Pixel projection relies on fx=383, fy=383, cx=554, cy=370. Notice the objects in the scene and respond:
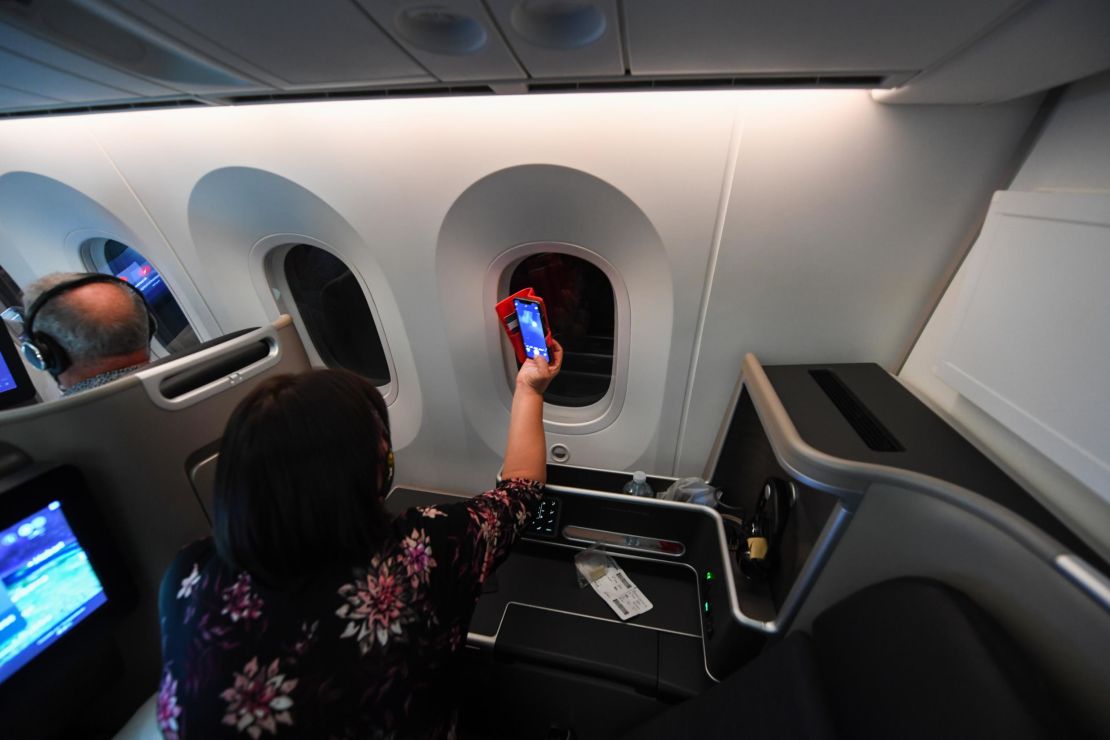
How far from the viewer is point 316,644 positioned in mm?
624

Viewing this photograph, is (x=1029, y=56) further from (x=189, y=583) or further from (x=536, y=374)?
(x=189, y=583)

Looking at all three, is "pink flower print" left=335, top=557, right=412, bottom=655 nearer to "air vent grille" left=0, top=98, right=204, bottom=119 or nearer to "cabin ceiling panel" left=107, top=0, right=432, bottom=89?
"cabin ceiling panel" left=107, top=0, right=432, bottom=89

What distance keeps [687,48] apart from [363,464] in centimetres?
91

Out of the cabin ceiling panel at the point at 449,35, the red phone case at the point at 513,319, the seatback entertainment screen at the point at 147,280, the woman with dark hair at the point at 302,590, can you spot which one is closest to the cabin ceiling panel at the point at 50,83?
the cabin ceiling panel at the point at 449,35

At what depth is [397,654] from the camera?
2.23ft

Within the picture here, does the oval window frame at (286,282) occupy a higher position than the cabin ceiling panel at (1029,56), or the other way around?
the cabin ceiling panel at (1029,56)

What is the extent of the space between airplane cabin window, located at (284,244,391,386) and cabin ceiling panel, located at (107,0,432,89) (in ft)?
4.11

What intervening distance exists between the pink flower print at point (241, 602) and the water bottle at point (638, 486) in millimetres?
1136

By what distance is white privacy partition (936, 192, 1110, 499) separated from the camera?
0.61 m

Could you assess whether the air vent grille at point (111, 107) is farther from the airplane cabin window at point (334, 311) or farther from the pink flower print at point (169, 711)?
the pink flower print at point (169, 711)

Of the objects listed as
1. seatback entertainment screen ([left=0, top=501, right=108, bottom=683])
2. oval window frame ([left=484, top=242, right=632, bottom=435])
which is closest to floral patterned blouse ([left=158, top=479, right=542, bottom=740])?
seatback entertainment screen ([left=0, top=501, right=108, bottom=683])

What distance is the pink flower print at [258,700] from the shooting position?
0.57 meters

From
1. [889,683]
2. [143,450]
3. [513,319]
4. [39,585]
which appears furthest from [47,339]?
[889,683]

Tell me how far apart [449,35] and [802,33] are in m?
0.58
